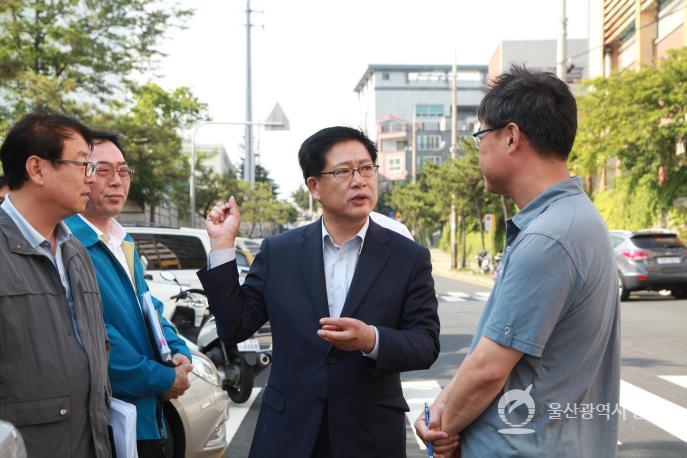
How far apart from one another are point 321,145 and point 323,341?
0.80 m

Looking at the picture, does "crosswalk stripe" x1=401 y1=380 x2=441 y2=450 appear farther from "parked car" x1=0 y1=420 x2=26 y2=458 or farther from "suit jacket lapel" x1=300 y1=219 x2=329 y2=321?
"parked car" x1=0 y1=420 x2=26 y2=458

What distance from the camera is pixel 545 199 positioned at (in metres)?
2.22

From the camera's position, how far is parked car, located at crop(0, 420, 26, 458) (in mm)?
1965

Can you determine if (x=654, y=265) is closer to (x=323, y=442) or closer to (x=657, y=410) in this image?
(x=657, y=410)

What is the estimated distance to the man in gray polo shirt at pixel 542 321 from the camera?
2.06 meters

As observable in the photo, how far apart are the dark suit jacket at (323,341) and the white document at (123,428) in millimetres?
442

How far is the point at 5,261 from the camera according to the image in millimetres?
2494

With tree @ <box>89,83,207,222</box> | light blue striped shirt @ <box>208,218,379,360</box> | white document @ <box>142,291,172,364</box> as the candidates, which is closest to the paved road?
white document @ <box>142,291,172,364</box>

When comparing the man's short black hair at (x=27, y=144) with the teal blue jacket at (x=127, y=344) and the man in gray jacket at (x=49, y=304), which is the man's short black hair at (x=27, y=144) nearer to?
the man in gray jacket at (x=49, y=304)

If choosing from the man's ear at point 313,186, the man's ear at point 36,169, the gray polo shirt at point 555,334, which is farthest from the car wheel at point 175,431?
the gray polo shirt at point 555,334

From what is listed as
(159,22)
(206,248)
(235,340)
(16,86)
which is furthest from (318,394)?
(159,22)

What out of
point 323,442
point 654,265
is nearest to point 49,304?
point 323,442

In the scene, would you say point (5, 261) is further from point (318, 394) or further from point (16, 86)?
point (16, 86)

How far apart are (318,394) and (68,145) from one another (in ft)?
4.24
